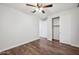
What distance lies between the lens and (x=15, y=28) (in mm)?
1785

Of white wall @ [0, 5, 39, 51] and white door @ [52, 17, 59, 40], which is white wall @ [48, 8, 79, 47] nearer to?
white door @ [52, 17, 59, 40]

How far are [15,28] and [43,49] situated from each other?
23.6 inches

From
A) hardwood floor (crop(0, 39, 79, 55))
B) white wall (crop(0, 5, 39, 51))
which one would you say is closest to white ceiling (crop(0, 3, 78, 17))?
white wall (crop(0, 5, 39, 51))

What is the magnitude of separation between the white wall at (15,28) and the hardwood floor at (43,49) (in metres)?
0.10

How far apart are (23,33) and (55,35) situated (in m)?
0.59

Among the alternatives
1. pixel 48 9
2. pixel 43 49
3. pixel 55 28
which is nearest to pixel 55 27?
pixel 55 28

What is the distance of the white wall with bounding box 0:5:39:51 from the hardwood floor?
98 mm

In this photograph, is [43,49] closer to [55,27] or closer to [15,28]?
[55,27]

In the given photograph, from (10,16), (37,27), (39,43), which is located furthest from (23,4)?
(39,43)

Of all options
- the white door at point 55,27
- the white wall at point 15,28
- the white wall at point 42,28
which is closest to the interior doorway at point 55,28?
the white door at point 55,27

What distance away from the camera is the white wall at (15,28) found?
68.2 inches

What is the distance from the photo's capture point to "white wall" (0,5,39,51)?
5.68 feet

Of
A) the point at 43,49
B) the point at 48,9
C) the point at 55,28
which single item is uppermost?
the point at 48,9

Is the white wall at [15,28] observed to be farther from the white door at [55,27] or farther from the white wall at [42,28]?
the white door at [55,27]
